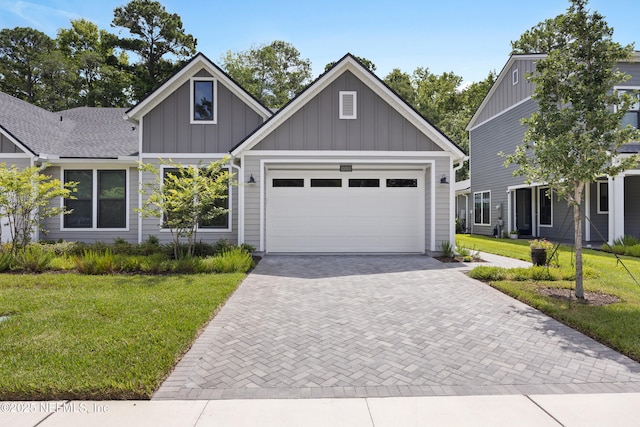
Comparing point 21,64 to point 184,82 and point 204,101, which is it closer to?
point 184,82

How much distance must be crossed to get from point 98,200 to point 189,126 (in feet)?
13.4

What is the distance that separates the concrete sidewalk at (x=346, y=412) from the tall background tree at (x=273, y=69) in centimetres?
3286

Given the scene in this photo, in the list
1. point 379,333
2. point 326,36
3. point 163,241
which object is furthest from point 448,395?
point 326,36

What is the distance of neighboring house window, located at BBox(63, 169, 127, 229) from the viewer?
12.1m

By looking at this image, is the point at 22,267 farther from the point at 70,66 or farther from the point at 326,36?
the point at 70,66

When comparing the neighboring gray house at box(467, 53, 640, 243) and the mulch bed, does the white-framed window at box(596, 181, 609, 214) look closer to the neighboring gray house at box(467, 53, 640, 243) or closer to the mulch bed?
the neighboring gray house at box(467, 53, 640, 243)

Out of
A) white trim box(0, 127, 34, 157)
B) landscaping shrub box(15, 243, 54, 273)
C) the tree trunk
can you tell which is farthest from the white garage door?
white trim box(0, 127, 34, 157)

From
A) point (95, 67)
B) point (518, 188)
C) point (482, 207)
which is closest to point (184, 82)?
point (518, 188)

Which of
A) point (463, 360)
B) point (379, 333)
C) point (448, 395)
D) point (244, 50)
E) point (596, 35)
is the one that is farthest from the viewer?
point (244, 50)

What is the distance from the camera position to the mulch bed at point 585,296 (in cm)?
585

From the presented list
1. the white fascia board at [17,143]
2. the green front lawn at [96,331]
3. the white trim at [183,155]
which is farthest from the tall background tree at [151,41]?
the green front lawn at [96,331]

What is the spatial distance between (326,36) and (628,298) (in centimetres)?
1139

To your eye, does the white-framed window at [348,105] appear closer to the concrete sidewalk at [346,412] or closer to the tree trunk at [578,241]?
the tree trunk at [578,241]

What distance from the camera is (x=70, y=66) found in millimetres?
28016
